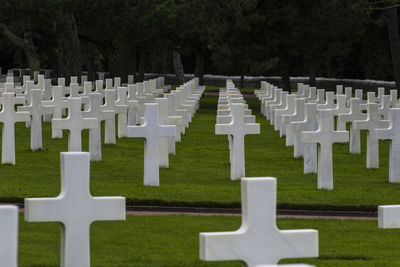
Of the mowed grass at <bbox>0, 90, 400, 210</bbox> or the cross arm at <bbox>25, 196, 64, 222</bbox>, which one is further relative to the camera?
the mowed grass at <bbox>0, 90, 400, 210</bbox>

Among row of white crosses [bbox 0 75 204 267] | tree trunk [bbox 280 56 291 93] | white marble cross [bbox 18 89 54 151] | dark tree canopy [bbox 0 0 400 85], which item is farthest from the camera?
tree trunk [bbox 280 56 291 93]

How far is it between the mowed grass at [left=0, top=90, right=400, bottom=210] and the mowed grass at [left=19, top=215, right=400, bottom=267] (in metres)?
1.46

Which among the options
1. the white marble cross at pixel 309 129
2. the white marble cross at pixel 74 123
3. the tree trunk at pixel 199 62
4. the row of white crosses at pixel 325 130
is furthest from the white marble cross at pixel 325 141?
the tree trunk at pixel 199 62

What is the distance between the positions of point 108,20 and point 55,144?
2049cm

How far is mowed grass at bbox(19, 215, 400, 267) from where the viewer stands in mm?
10328

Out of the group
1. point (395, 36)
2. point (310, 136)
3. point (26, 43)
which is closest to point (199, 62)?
point (26, 43)

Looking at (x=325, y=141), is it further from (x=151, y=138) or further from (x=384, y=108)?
(x=384, y=108)

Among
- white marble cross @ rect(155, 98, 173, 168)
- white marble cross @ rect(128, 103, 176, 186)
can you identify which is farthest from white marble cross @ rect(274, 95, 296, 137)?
white marble cross @ rect(128, 103, 176, 186)

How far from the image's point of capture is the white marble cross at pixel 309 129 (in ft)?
57.5

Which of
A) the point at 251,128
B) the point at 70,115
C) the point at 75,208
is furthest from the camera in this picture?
the point at 70,115

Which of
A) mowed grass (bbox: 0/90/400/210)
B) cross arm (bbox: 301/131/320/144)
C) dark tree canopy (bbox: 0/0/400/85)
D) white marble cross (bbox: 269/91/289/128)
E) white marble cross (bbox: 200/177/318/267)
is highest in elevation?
dark tree canopy (bbox: 0/0/400/85)

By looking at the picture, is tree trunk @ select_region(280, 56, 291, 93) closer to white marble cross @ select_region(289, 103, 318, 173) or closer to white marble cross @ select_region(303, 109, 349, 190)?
white marble cross @ select_region(289, 103, 318, 173)

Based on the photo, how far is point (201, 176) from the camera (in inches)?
680

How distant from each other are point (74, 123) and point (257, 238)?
36.1 ft
